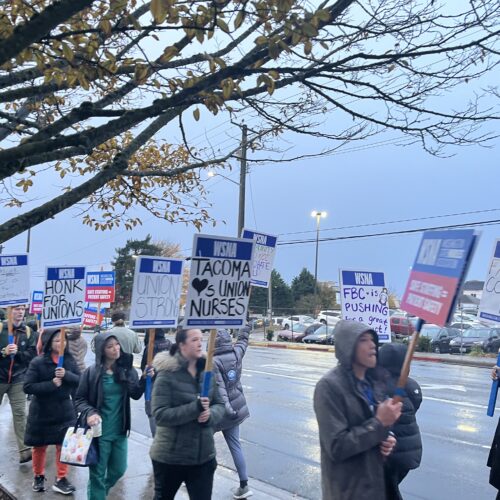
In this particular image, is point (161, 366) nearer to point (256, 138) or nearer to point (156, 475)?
point (156, 475)

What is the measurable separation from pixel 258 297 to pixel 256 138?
6885 centimetres

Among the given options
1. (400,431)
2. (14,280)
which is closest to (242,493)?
(400,431)

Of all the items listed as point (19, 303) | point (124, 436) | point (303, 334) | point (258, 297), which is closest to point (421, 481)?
point (124, 436)

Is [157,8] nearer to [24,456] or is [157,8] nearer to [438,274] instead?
[438,274]

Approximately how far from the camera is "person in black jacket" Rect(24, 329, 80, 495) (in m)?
6.11

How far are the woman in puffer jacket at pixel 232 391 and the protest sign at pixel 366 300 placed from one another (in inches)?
46.3

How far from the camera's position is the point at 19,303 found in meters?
7.82

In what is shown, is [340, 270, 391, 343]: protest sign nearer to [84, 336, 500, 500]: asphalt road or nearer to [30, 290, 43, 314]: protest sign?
[84, 336, 500, 500]: asphalt road

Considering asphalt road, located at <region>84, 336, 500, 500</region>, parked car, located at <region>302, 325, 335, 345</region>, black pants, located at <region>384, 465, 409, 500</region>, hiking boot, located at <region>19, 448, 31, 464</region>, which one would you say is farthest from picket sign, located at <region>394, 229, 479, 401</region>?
parked car, located at <region>302, 325, 335, 345</region>

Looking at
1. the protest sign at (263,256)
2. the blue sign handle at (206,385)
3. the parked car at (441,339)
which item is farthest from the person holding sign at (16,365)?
the parked car at (441,339)

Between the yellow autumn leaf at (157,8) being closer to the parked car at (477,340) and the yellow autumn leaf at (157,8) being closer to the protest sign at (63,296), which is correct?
the protest sign at (63,296)

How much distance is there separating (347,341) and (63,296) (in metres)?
4.22

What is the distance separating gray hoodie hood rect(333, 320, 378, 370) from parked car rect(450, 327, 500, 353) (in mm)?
26241

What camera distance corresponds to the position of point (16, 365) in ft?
24.3
